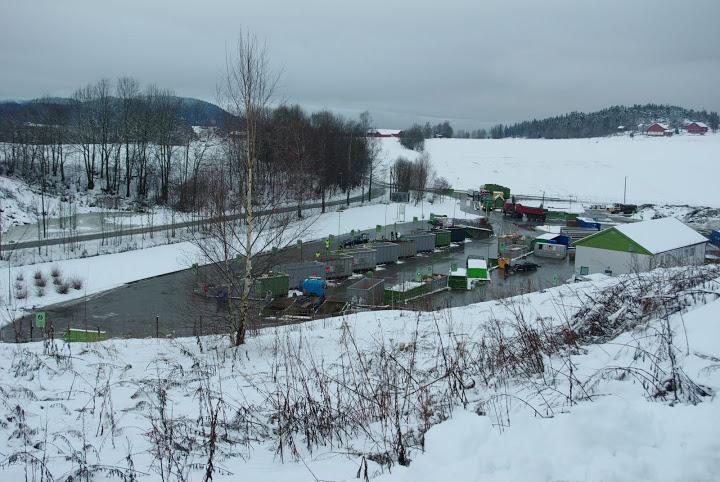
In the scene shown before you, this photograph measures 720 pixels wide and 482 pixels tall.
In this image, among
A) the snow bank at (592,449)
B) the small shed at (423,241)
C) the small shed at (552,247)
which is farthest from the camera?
the small shed at (423,241)

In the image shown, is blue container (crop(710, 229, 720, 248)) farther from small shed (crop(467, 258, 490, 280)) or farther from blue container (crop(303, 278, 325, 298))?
blue container (crop(303, 278, 325, 298))

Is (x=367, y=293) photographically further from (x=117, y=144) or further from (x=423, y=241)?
(x=117, y=144)

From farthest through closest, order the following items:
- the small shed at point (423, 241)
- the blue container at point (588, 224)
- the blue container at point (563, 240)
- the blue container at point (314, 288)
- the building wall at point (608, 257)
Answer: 1. the blue container at point (588, 224)
2. the small shed at point (423, 241)
3. the blue container at point (563, 240)
4. the building wall at point (608, 257)
5. the blue container at point (314, 288)

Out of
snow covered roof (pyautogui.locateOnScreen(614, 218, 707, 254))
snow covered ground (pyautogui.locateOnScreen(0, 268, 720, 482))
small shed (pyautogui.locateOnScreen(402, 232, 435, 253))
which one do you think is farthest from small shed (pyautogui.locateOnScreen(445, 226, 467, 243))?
snow covered ground (pyautogui.locateOnScreen(0, 268, 720, 482))

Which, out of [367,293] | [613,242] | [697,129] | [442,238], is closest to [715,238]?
[613,242]

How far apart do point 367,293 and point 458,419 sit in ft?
54.2

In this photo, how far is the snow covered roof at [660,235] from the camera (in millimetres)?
22781

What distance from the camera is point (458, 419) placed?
3.25m

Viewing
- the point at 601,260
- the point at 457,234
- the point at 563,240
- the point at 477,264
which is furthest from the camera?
the point at 457,234

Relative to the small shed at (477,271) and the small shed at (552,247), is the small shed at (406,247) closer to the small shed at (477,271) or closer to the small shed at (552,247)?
the small shed at (477,271)

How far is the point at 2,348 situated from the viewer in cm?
760

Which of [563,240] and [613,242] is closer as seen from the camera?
[613,242]

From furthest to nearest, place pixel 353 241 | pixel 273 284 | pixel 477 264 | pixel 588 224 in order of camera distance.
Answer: pixel 588 224 → pixel 353 241 → pixel 477 264 → pixel 273 284

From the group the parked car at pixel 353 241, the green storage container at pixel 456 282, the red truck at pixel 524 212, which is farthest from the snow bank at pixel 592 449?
the red truck at pixel 524 212
